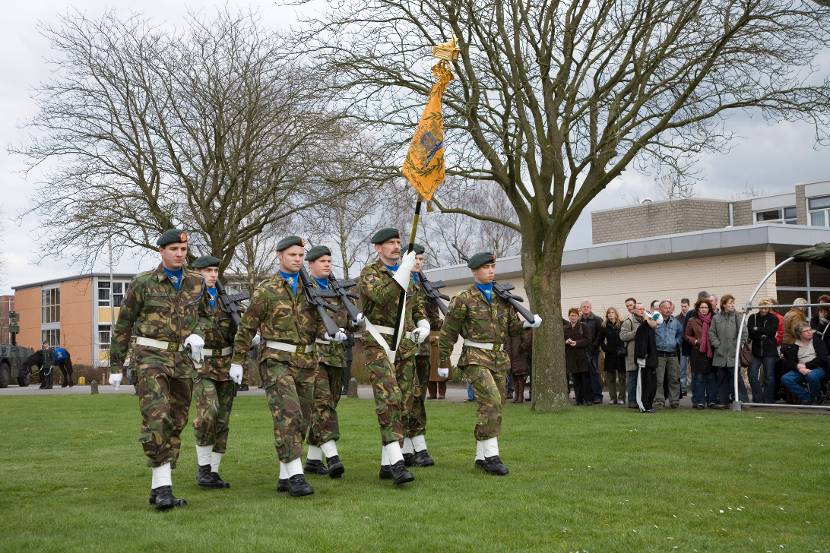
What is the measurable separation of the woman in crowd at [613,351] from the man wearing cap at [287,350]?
10.4 meters

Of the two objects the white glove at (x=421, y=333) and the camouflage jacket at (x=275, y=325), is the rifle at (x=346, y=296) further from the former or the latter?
the white glove at (x=421, y=333)

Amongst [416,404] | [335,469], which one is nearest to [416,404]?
[416,404]

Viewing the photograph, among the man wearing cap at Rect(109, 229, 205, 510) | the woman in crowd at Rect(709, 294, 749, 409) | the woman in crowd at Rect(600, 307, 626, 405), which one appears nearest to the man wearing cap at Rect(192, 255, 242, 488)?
the man wearing cap at Rect(109, 229, 205, 510)

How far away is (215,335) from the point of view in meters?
10.2

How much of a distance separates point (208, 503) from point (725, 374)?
11.7 metres

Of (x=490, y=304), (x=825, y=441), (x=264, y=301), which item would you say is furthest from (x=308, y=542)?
(x=825, y=441)

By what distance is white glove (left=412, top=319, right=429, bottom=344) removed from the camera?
33.9 ft

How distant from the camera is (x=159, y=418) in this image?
28.4 ft

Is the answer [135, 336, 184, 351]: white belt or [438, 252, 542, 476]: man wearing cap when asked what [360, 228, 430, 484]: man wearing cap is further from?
[135, 336, 184, 351]: white belt

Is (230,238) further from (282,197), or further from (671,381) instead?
(671,381)

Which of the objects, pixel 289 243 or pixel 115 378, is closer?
pixel 115 378

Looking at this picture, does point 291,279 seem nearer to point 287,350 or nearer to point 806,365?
point 287,350

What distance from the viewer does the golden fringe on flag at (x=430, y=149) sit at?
10.5 m

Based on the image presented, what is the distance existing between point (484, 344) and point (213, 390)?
290cm
